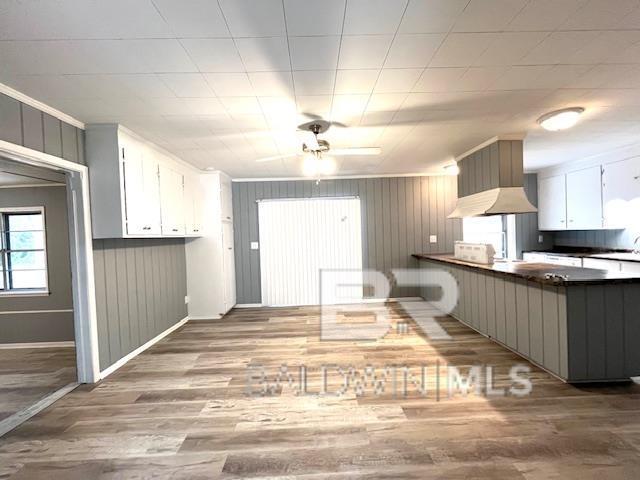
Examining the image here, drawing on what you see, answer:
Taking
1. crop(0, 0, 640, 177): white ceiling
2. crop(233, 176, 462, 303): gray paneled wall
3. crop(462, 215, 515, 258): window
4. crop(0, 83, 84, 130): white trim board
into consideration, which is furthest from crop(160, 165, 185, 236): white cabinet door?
crop(462, 215, 515, 258): window

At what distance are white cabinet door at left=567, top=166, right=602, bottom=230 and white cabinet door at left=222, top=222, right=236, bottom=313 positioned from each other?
5.65 m

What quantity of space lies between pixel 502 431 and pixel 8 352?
539 centimetres

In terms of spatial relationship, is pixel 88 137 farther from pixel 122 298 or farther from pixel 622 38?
pixel 622 38

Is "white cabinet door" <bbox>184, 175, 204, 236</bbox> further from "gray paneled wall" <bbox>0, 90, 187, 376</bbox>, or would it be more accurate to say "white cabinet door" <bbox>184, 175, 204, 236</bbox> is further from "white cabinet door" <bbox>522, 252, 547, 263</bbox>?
"white cabinet door" <bbox>522, 252, 547, 263</bbox>

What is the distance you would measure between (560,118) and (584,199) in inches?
112

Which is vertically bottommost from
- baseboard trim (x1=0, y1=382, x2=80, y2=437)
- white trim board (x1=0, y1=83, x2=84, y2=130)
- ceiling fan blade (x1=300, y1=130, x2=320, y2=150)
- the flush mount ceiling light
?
baseboard trim (x1=0, y1=382, x2=80, y2=437)

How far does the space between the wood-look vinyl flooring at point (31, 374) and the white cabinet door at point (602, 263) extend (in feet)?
20.7

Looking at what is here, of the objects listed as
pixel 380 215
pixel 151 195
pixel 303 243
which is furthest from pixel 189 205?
pixel 380 215

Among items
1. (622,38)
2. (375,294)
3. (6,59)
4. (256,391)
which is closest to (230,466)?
(256,391)

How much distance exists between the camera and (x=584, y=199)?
512cm

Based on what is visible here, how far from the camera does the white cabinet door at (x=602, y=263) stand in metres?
4.24

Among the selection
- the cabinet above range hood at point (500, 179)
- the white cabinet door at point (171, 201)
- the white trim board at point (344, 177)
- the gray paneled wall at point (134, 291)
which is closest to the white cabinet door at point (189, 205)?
the white cabinet door at point (171, 201)

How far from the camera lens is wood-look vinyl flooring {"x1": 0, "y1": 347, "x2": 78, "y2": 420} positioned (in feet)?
9.17

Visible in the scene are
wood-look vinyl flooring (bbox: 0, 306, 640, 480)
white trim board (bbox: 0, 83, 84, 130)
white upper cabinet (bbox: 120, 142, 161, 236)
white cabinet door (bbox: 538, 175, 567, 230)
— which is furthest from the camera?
white cabinet door (bbox: 538, 175, 567, 230)
